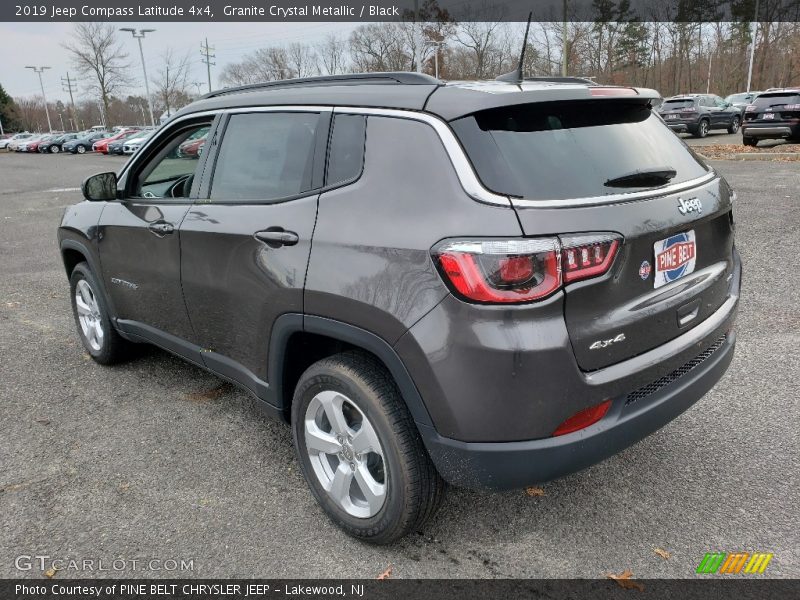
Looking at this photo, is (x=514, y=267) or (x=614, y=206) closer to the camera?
(x=514, y=267)

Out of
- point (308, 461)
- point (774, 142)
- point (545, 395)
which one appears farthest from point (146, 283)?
point (774, 142)

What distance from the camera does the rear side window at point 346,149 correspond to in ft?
8.09

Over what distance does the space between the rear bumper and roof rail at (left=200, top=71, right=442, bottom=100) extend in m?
1.35

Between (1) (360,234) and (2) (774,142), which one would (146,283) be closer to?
(1) (360,234)

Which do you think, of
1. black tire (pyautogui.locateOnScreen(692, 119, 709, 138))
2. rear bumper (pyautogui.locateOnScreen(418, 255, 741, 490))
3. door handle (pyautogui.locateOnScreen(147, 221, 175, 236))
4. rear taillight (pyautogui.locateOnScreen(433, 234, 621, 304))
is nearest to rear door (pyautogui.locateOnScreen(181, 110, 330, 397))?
door handle (pyautogui.locateOnScreen(147, 221, 175, 236))

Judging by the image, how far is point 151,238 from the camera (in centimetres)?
345

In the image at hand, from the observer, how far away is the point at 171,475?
3098 mm

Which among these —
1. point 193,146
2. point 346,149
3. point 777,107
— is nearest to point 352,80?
point 346,149

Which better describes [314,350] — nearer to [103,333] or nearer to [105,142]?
[103,333]

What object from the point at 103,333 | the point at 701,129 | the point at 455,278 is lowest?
the point at 701,129

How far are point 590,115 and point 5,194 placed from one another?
62.0 feet

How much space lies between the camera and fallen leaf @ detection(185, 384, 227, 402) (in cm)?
396

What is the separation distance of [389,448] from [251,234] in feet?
3.69

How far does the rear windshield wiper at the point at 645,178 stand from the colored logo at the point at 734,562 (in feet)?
4.75
